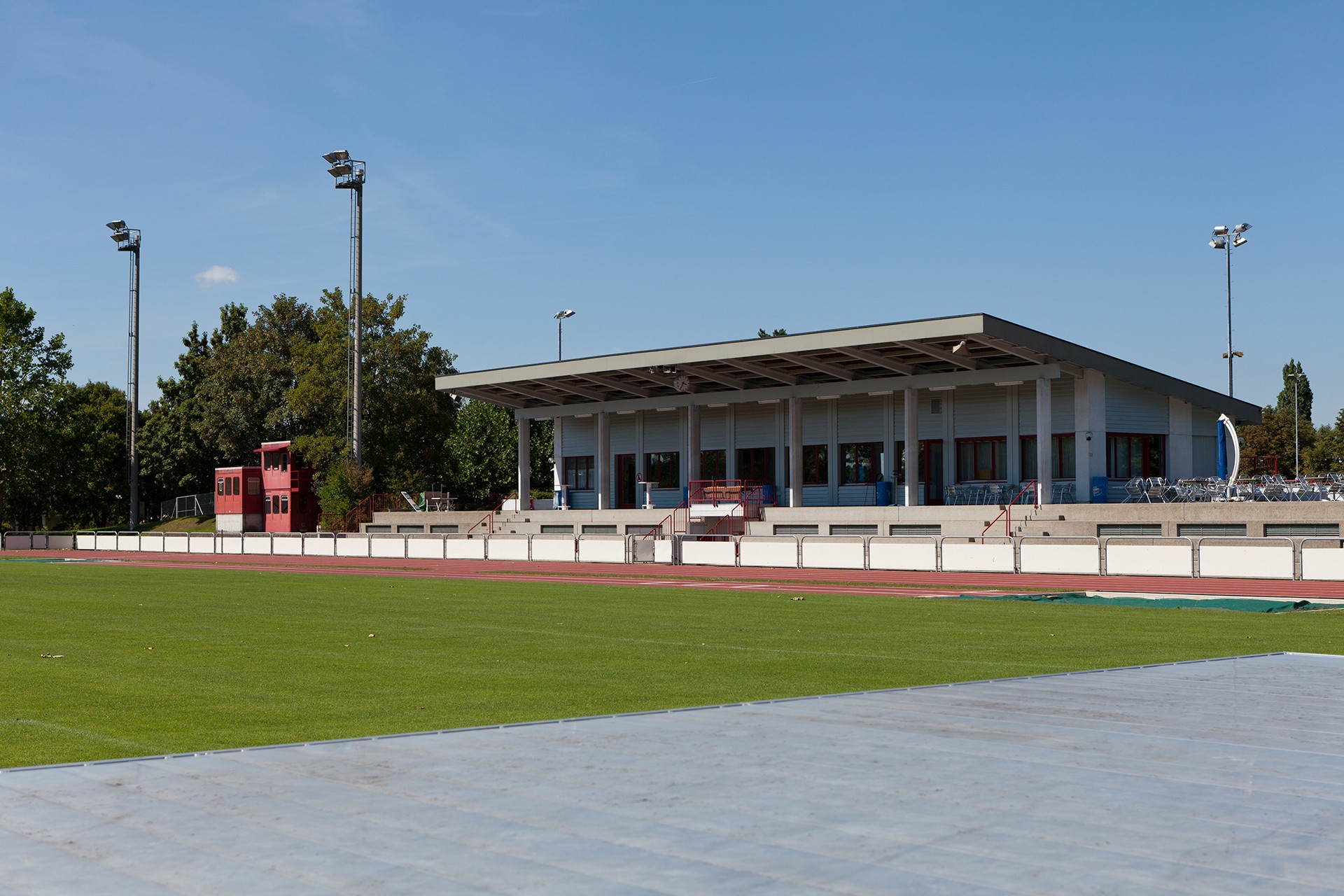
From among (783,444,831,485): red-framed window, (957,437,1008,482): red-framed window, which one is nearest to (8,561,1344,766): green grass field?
(957,437,1008,482): red-framed window

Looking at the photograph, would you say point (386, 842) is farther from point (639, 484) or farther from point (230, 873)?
point (639, 484)

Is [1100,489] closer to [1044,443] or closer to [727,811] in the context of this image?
[1044,443]

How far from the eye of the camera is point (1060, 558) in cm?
3253

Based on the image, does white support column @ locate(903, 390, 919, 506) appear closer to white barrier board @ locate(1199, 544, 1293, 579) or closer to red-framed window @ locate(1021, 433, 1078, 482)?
red-framed window @ locate(1021, 433, 1078, 482)

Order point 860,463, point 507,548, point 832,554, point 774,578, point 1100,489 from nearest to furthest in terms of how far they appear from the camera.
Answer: point 774,578 < point 832,554 < point 1100,489 < point 507,548 < point 860,463

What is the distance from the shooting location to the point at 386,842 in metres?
5.06

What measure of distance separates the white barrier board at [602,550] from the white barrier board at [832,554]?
732 cm

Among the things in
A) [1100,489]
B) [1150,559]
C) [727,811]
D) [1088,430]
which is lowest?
[1150,559]

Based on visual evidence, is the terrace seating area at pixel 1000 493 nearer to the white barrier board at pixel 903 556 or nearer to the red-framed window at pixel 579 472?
the white barrier board at pixel 903 556

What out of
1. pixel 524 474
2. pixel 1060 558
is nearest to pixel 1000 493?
pixel 1060 558

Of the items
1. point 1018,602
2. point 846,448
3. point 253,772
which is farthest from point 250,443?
point 253,772

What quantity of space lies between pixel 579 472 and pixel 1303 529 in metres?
35.3

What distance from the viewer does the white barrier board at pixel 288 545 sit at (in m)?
56.6

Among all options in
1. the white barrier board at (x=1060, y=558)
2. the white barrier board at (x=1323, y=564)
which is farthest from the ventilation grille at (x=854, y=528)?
the white barrier board at (x=1323, y=564)
